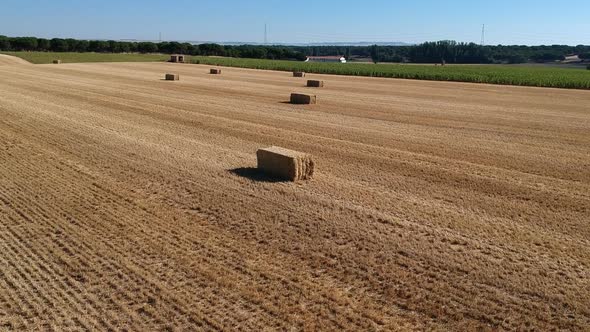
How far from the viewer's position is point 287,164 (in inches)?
442

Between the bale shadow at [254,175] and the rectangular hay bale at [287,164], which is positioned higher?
the rectangular hay bale at [287,164]

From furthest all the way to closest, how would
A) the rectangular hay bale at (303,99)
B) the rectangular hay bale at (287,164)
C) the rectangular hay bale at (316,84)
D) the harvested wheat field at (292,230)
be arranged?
the rectangular hay bale at (316,84) → the rectangular hay bale at (303,99) → the rectangular hay bale at (287,164) → the harvested wheat field at (292,230)

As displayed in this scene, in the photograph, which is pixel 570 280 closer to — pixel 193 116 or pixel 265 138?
pixel 265 138

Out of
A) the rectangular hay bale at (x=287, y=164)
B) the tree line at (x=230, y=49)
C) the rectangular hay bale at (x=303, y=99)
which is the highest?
the tree line at (x=230, y=49)

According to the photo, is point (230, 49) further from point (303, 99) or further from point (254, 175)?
point (254, 175)

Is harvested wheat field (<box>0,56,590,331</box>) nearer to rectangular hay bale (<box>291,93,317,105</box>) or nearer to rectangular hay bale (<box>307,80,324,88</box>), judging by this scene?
rectangular hay bale (<box>291,93,317,105</box>)

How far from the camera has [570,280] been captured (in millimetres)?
6887

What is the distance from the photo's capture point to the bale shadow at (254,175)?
1134 cm

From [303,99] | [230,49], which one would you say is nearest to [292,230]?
[303,99]

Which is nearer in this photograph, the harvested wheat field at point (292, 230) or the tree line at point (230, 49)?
the harvested wheat field at point (292, 230)

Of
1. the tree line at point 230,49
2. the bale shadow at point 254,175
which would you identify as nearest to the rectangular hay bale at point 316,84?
the bale shadow at point 254,175

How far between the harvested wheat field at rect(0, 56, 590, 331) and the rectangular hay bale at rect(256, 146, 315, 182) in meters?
0.44

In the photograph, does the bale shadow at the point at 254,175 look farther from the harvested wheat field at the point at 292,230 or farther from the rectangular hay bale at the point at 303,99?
the rectangular hay bale at the point at 303,99

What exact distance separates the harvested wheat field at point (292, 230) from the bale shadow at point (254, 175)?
69mm
